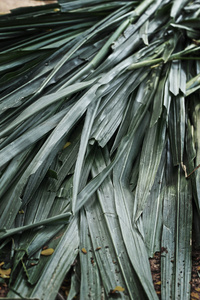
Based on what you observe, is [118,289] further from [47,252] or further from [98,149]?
[98,149]

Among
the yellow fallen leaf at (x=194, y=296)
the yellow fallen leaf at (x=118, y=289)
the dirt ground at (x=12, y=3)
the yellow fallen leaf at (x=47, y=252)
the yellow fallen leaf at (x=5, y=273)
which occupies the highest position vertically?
the dirt ground at (x=12, y=3)

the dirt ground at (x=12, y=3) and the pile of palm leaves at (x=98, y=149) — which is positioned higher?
the dirt ground at (x=12, y=3)

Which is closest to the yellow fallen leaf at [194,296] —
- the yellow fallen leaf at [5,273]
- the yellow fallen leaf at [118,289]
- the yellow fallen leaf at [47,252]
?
the yellow fallen leaf at [118,289]

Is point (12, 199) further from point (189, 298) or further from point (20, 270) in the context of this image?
point (189, 298)

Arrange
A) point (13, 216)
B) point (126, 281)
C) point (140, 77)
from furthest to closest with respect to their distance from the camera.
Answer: point (140, 77), point (13, 216), point (126, 281)

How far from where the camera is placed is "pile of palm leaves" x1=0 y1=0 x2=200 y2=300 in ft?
3.57

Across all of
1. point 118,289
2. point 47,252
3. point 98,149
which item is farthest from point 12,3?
point 118,289

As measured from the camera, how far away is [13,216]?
45.4 inches

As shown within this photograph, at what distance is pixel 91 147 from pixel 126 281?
527 mm

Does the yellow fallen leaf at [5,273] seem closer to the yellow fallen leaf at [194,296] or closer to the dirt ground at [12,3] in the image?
the yellow fallen leaf at [194,296]

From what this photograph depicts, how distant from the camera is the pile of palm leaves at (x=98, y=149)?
3.57 ft

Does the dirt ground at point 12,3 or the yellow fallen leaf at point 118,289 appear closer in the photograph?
the yellow fallen leaf at point 118,289

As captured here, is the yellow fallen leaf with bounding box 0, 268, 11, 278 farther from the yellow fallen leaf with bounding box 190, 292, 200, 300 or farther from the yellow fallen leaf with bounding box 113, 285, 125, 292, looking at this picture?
the yellow fallen leaf with bounding box 190, 292, 200, 300

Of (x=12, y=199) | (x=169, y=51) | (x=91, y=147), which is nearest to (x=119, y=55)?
(x=169, y=51)
